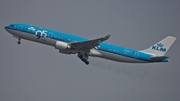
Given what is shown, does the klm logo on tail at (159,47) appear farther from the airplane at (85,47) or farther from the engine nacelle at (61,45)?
the engine nacelle at (61,45)

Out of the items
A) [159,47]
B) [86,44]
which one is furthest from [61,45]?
[159,47]

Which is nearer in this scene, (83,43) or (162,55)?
(83,43)

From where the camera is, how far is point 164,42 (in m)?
58.3

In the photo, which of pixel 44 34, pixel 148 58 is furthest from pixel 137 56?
pixel 44 34

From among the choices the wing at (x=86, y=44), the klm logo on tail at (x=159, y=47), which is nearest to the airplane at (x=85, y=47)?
the wing at (x=86, y=44)

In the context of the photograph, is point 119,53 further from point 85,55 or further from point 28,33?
point 28,33

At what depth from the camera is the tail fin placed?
5738 centimetres

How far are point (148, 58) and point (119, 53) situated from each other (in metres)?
4.70

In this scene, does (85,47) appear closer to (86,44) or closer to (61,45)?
(86,44)

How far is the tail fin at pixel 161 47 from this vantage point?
188ft

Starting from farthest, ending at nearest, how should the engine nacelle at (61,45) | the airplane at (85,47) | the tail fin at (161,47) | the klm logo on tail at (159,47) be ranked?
1. the klm logo on tail at (159,47)
2. the tail fin at (161,47)
3. the airplane at (85,47)
4. the engine nacelle at (61,45)

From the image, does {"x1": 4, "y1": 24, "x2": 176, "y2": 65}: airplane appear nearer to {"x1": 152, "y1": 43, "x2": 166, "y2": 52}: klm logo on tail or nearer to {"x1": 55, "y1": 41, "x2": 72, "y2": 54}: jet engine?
{"x1": 55, "y1": 41, "x2": 72, "y2": 54}: jet engine

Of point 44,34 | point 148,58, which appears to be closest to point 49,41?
point 44,34

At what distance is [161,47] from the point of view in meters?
57.8
